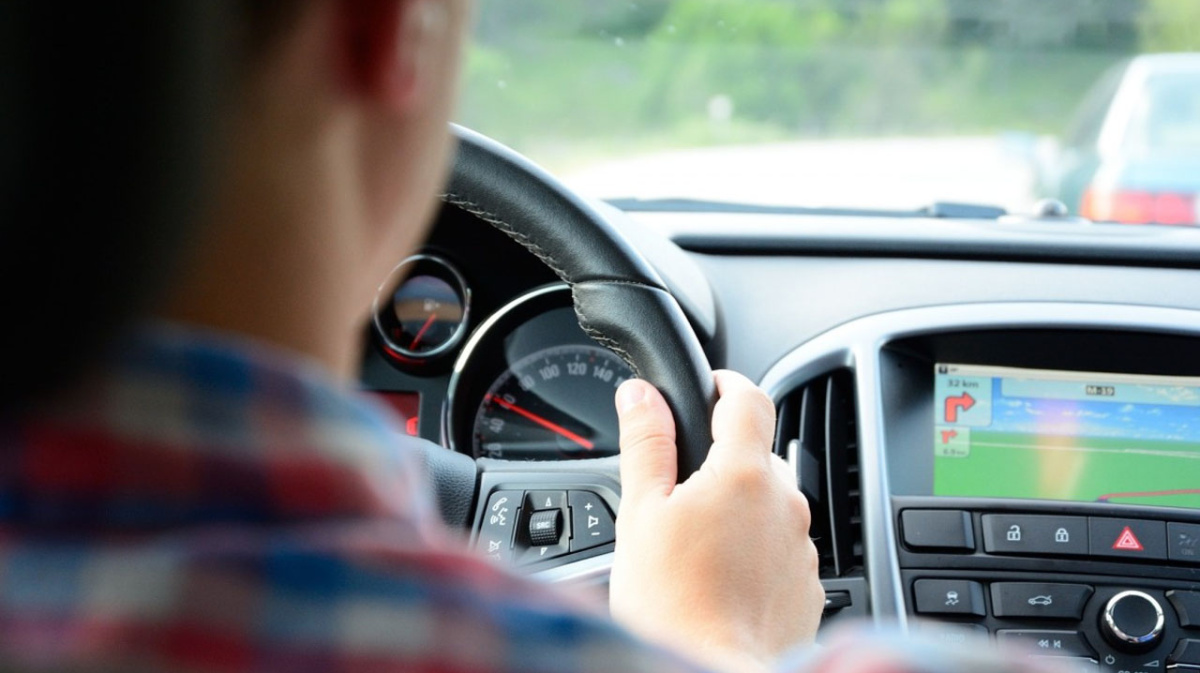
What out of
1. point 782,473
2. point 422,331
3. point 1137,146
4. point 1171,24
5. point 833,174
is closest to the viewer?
point 782,473

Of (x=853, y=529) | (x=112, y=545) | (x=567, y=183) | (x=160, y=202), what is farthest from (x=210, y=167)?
(x=853, y=529)

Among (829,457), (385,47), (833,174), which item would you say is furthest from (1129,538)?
(833,174)

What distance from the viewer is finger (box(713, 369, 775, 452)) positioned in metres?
1.26

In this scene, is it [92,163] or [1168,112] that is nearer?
[92,163]

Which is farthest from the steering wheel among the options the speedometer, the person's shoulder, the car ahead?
the car ahead

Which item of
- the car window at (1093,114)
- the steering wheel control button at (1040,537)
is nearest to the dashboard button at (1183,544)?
the steering wheel control button at (1040,537)

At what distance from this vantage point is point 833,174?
13.5ft

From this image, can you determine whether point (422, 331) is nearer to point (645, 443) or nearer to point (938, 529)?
point (938, 529)

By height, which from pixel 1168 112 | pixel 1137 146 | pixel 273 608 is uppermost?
pixel 1168 112

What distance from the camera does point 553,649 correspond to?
53cm

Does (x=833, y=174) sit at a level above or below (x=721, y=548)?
above

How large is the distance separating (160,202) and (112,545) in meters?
0.13

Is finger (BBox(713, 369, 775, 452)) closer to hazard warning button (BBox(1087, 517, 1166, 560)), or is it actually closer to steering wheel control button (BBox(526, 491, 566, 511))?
steering wheel control button (BBox(526, 491, 566, 511))

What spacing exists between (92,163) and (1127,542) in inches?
74.0
